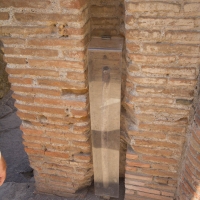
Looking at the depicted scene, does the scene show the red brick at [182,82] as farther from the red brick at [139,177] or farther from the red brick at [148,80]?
the red brick at [139,177]

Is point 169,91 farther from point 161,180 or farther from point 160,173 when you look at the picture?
point 161,180

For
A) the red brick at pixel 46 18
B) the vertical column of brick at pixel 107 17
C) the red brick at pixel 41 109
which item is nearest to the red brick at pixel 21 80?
the red brick at pixel 41 109

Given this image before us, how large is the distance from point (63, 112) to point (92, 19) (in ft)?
2.84

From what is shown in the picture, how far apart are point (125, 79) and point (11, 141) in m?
2.56

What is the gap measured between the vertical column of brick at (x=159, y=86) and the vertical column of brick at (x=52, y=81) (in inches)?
16.0

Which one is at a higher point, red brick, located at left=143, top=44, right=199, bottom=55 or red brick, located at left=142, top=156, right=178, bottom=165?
red brick, located at left=143, top=44, right=199, bottom=55

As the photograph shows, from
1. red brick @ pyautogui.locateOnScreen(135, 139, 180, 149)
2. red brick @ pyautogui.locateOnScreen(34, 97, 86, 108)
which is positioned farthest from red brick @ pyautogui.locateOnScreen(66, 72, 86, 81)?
red brick @ pyautogui.locateOnScreen(135, 139, 180, 149)

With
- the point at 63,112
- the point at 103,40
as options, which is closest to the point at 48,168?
the point at 63,112

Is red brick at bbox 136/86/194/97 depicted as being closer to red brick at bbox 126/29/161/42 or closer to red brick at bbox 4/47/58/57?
red brick at bbox 126/29/161/42

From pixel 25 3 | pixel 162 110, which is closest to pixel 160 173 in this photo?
pixel 162 110

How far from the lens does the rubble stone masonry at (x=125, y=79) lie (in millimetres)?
1795

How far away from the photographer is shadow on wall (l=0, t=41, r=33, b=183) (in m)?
3.40

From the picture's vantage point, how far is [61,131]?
239 cm

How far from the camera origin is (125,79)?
2262 millimetres
